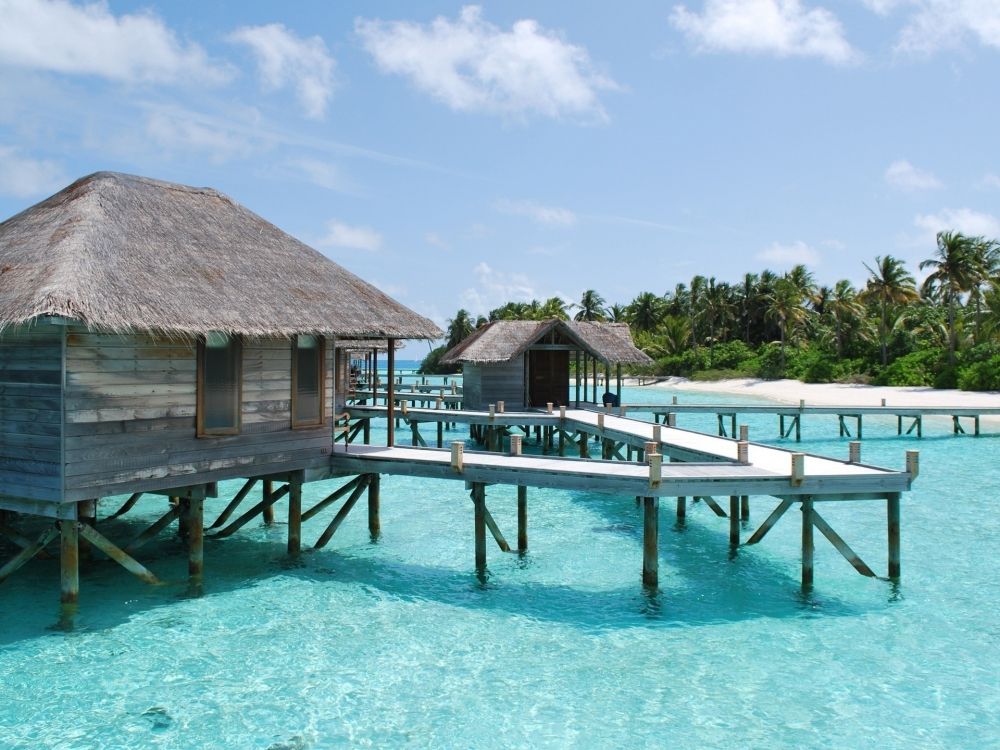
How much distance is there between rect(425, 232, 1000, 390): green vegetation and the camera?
4788cm

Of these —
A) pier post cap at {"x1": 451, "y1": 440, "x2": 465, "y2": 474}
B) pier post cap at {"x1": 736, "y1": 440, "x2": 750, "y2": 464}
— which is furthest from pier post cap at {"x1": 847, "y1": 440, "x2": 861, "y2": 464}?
pier post cap at {"x1": 451, "y1": 440, "x2": 465, "y2": 474}

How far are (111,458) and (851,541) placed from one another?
1438cm

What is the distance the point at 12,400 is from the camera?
38.3 ft

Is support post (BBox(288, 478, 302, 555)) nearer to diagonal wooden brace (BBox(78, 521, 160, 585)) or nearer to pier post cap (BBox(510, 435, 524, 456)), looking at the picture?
diagonal wooden brace (BBox(78, 521, 160, 585))

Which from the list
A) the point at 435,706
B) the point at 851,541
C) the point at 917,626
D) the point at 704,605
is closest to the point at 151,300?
the point at 435,706

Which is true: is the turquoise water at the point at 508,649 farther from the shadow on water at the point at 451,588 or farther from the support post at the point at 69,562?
the support post at the point at 69,562

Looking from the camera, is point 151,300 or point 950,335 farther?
point 950,335

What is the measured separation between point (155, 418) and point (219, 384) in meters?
1.30

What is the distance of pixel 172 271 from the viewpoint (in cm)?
1294

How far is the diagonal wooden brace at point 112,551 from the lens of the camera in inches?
467

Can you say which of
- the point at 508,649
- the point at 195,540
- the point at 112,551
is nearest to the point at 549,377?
the point at 195,540

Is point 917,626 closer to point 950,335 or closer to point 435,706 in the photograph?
point 435,706

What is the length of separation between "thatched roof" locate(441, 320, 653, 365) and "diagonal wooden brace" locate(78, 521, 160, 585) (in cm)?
1766

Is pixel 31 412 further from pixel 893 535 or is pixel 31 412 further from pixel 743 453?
pixel 893 535
